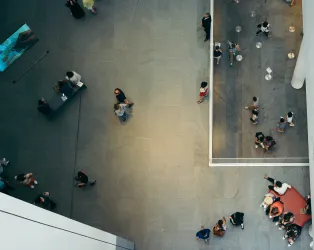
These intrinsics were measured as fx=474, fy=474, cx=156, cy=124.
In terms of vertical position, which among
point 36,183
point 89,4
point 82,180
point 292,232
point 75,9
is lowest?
point 292,232

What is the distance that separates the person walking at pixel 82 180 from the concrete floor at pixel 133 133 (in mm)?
218

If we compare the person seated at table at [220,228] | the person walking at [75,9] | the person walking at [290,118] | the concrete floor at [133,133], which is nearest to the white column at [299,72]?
the person walking at [290,118]

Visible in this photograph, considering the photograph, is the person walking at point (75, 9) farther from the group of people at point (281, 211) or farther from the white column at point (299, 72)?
the group of people at point (281, 211)

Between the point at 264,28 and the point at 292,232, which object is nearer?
the point at 292,232

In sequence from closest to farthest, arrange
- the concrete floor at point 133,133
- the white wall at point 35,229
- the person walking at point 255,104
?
the white wall at point 35,229, the concrete floor at point 133,133, the person walking at point 255,104

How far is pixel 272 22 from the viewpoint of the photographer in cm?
1639

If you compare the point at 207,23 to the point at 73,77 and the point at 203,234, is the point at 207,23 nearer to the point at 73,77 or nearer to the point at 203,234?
the point at 73,77

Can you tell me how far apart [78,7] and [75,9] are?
0.13m

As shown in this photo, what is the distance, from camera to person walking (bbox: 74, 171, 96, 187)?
14633mm

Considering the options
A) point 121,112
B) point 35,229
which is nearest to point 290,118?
point 121,112

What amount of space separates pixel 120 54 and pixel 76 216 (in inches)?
223

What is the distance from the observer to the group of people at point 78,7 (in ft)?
53.5

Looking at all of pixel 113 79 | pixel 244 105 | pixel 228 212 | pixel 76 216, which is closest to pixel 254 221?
pixel 228 212

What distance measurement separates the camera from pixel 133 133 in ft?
50.6
